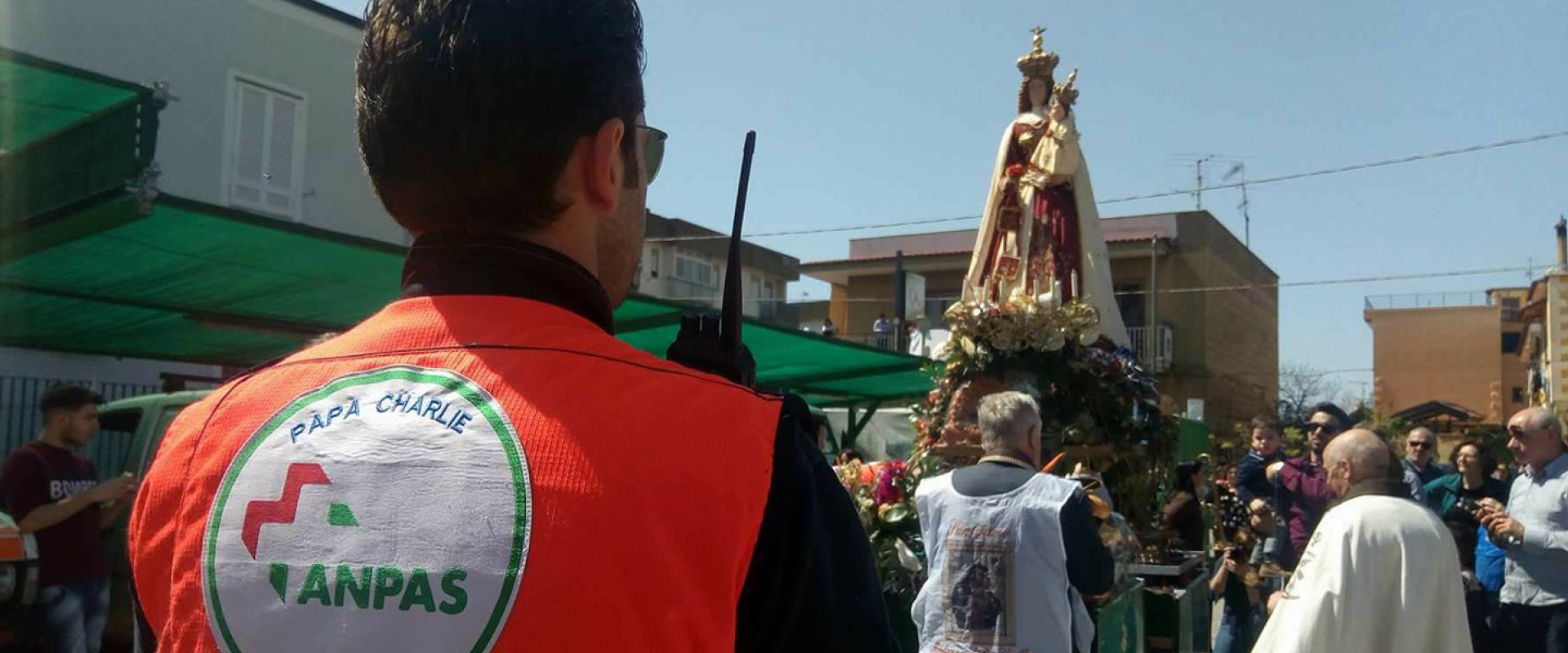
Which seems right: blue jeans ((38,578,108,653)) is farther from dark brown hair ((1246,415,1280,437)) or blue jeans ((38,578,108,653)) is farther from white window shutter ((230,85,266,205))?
white window shutter ((230,85,266,205))

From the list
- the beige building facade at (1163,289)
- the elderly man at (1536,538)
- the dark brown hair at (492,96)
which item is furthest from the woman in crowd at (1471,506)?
the beige building facade at (1163,289)

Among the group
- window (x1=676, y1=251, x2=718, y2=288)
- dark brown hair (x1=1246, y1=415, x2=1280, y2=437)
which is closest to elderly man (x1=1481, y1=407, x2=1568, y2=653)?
dark brown hair (x1=1246, y1=415, x2=1280, y2=437)

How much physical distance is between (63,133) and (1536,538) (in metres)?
8.04

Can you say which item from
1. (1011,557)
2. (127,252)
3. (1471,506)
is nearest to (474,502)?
(1011,557)

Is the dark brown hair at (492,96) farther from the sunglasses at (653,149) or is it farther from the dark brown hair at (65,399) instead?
the dark brown hair at (65,399)

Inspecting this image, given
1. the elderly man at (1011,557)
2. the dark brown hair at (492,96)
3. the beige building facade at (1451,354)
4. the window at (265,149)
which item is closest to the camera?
the dark brown hair at (492,96)

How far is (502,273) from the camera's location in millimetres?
1088

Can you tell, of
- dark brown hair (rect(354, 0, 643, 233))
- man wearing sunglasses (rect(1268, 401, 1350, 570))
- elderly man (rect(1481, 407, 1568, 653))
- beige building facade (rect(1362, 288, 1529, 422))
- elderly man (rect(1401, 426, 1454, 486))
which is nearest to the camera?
dark brown hair (rect(354, 0, 643, 233))

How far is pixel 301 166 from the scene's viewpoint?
15672 mm

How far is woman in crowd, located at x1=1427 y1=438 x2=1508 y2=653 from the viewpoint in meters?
6.73

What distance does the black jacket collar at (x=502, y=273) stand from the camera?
3.57ft

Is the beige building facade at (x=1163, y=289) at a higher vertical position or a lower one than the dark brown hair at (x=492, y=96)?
higher

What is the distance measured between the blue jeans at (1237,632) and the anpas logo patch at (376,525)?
6825mm

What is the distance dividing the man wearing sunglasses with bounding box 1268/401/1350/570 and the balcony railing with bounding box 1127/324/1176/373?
2459 centimetres
